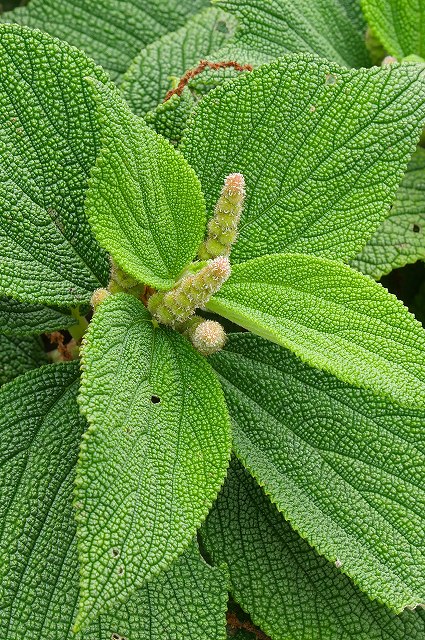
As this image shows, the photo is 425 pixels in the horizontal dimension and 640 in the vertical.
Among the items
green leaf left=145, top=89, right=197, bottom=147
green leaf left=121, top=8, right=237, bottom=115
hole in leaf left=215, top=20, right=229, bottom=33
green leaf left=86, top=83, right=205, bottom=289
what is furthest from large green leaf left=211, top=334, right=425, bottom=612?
hole in leaf left=215, top=20, right=229, bottom=33

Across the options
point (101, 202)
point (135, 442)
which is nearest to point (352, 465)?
point (135, 442)

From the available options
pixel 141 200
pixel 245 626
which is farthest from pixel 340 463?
pixel 141 200

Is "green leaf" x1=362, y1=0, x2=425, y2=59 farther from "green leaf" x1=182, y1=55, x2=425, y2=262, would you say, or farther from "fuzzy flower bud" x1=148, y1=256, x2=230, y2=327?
"fuzzy flower bud" x1=148, y1=256, x2=230, y2=327

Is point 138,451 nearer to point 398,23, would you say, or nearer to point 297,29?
point 297,29

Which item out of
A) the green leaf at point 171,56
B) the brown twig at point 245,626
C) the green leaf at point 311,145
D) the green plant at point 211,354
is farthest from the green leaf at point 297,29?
the brown twig at point 245,626

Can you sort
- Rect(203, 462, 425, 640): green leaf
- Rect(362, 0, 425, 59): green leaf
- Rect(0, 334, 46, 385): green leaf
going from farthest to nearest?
Rect(362, 0, 425, 59): green leaf, Rect(0, 334, 46, 385): green leaf, Rect(203, 462, 425, 640): green leaf

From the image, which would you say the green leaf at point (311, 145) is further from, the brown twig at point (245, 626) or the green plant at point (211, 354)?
the brown twig at point (245, 626)
